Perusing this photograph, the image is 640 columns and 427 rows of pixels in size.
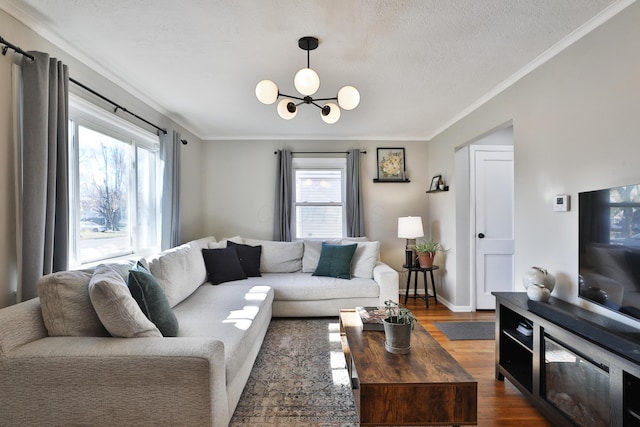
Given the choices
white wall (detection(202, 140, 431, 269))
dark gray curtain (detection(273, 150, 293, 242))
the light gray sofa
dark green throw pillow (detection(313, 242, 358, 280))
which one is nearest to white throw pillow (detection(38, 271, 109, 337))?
the light gray sofa

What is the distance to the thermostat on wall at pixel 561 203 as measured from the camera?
2156 millimetres

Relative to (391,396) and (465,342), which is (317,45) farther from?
(465,342)

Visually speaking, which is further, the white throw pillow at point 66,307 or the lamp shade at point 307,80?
the lamp shade at point 307,80

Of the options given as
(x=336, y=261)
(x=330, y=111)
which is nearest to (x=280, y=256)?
(x=336, y=261)

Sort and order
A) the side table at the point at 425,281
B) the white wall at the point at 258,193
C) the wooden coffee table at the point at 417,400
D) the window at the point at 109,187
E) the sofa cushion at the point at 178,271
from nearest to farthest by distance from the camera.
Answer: the wooden coffee table at the point at 417,400 → the window at the point at 109,187 → the sofa cushion at the point at 178,271 → the side table at the point at 425,281 → the white wall at the point at 258,193

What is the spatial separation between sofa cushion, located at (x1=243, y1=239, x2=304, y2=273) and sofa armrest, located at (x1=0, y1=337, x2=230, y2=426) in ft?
9.18

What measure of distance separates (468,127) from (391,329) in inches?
108

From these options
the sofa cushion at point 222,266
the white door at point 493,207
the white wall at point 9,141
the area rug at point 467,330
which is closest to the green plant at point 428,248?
the white door at point 493,207

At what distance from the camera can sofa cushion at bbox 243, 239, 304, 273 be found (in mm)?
4277

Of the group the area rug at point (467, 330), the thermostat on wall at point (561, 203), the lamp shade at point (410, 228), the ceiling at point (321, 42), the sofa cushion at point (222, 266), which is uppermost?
the ceiling at point (321, 42)

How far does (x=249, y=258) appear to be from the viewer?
4062 mm

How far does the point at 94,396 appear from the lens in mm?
1437

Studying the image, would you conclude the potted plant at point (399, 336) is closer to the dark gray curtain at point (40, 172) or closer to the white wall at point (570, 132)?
the white wall at point (570, 132)

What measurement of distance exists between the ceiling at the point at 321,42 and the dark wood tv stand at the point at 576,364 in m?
1.74
